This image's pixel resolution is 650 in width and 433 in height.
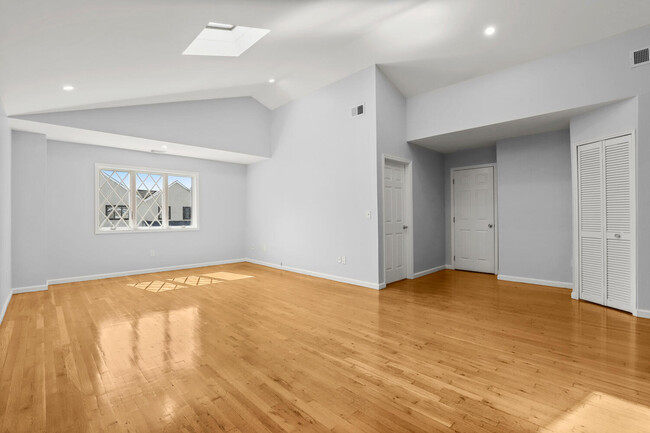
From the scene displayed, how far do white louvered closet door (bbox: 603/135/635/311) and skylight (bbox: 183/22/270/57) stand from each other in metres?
4.35

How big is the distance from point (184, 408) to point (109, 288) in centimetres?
422

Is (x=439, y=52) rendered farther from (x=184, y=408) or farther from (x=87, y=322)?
(x=87, y=322)

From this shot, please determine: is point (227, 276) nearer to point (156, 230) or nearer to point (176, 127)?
point (156, 230)

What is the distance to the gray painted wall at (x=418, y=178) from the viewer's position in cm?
497

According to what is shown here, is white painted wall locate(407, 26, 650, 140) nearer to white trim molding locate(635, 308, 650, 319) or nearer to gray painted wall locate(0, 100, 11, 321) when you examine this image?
white trim molding locate(635, 308, 650, 319)

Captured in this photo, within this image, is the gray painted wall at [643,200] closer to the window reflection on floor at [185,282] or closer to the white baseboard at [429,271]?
the white baseboard at [429,271]

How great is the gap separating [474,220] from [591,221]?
92.6 inches

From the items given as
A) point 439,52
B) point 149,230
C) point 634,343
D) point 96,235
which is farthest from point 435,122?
point 96,235

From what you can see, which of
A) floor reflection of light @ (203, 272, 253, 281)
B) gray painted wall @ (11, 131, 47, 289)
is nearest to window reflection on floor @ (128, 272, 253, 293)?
floor reflection of light @ (203, 272, 253, 281)

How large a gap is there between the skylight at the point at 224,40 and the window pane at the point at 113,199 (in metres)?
3.83

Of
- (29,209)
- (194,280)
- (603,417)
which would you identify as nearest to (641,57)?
(603,417)

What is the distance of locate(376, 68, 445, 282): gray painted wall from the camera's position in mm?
4969

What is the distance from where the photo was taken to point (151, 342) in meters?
2.89

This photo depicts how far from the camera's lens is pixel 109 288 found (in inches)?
201
